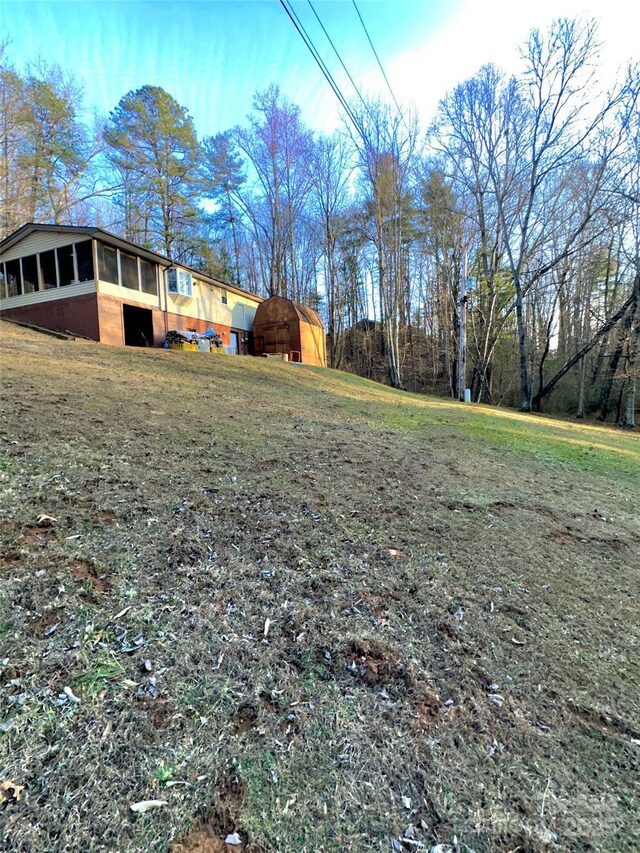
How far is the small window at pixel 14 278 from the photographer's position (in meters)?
14.0

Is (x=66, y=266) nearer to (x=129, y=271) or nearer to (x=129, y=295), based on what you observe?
(x=129, y=271)

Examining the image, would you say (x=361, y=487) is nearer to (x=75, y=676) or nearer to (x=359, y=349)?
(x=75, y=676)

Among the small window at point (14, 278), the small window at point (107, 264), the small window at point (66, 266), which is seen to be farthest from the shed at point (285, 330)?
the small window at point (14, 278)

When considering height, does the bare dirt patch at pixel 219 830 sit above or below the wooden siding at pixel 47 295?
below

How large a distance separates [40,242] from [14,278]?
203 cm

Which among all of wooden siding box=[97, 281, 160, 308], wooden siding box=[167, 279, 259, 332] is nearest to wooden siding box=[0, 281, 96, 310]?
wooden siding box=[97, 281, 160, 308]

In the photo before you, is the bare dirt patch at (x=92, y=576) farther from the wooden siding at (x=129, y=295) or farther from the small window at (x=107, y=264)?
the small window at (x=107, y=264)

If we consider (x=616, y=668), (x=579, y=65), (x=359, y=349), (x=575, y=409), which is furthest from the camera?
(x=359, y=349)

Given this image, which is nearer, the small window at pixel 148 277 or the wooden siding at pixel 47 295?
the wooden siding at pixel 47 295

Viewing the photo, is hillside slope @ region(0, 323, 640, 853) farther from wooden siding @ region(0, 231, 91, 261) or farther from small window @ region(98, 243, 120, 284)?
wooden siding @ region(0, 231, 91, 261)

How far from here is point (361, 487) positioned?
339cm

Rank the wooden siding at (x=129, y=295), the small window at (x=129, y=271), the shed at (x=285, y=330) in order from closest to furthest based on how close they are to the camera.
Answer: the wooden siding at (x=129, y=295)
the small window at (x=129, y=271)
the shed at (x=285, y=330)

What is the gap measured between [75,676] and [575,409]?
24822 millimetres

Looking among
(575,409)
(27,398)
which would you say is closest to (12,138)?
(27,398)
